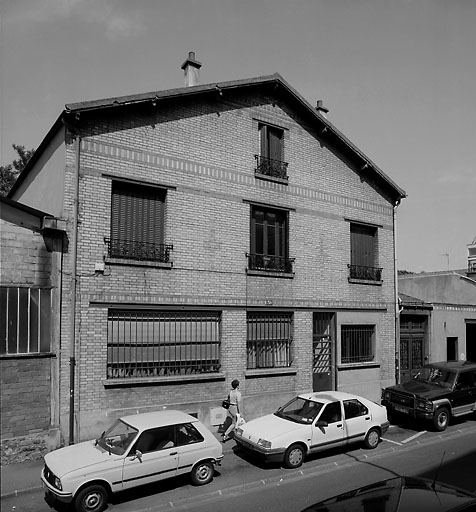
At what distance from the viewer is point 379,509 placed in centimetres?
521

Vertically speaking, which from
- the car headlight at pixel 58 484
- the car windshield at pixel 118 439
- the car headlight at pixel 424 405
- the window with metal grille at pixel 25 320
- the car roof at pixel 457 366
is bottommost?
the car headlight at pixel 424 405

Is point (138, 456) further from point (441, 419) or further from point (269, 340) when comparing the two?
point (441, 419)

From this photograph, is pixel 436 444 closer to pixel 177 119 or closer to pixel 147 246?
pixel 147 246

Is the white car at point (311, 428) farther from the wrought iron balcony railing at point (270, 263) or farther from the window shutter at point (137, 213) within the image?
the window shutter at point (137, 213)

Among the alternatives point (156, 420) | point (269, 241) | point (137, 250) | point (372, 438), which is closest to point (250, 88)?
point (269, 241)

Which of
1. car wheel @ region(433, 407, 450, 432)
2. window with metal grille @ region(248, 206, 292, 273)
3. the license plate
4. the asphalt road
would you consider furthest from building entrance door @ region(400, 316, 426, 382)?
window with metal grille @ region(248, 206, 292, 273)

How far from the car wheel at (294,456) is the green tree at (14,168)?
87.0 feet

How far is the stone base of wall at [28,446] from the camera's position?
10492 mm

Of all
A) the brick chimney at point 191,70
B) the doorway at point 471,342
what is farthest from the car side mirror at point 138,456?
the doorway at point 471,342

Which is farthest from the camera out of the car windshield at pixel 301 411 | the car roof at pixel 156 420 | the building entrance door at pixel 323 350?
the building entrance door at pixel 323 350

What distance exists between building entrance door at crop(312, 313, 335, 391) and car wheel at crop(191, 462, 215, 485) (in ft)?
22.9

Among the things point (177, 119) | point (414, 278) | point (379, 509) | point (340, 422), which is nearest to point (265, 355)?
point (340, 422)

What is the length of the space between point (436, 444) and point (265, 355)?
17.1ft

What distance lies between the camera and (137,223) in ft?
42.8
